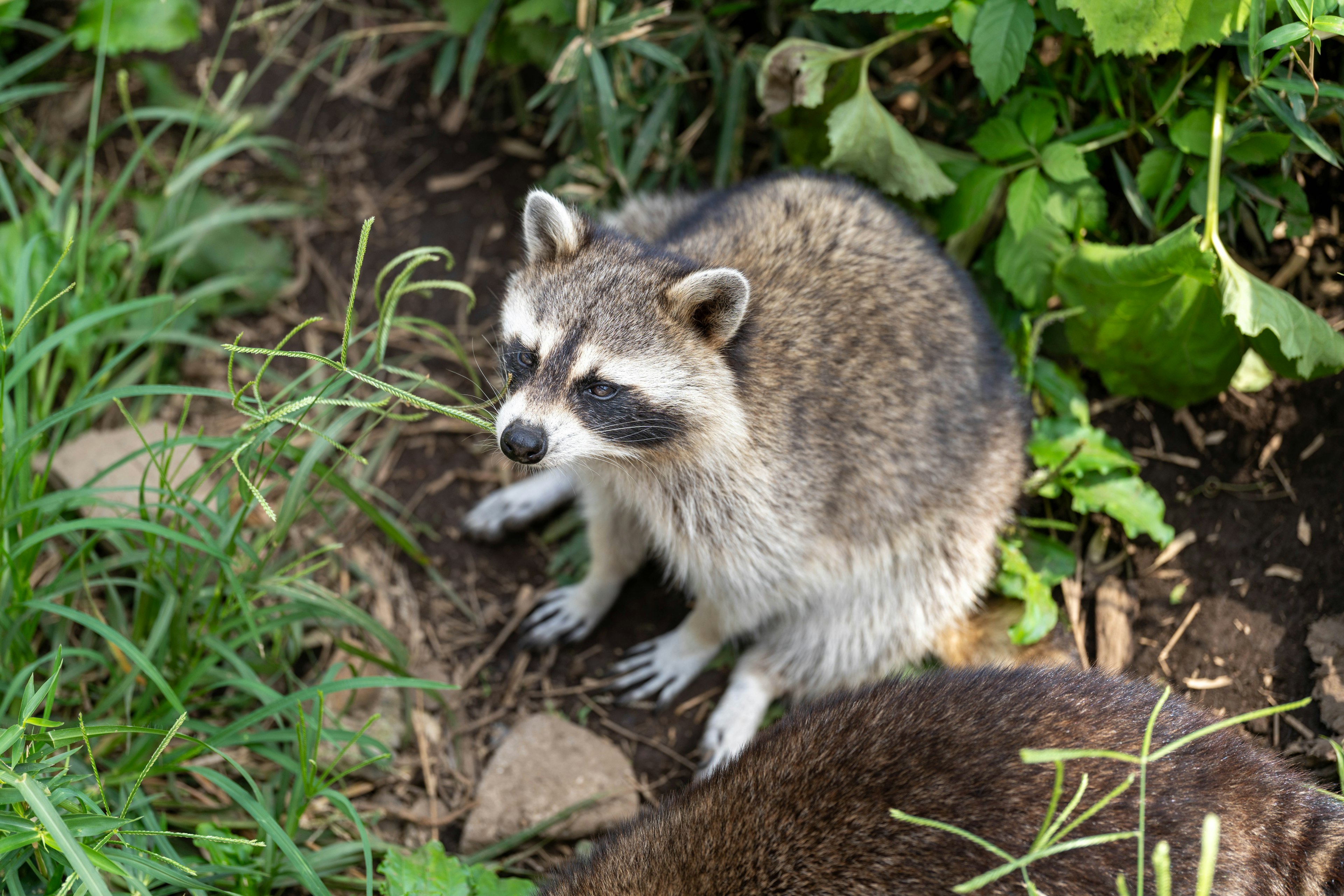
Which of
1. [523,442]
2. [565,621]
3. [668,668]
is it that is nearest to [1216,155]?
[523,442]

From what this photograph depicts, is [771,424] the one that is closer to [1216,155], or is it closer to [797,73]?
[797,73]

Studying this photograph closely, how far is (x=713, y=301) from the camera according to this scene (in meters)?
3.29

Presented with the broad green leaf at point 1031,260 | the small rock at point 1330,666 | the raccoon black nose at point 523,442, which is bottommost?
the small rock at point 1330,666

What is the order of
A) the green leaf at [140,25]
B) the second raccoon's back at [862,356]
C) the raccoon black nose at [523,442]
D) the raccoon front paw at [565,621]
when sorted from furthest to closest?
the green leaf at [140,25] < the raccoon front paw at [565,621] < the second raccoon's back at [862,356] < the raccoon black nose at [523,442]

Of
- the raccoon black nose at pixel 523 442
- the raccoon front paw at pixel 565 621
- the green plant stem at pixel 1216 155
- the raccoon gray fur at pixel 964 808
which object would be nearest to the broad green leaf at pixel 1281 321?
the green plant stem at pixel 1216 155

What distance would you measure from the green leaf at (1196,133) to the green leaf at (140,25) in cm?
440

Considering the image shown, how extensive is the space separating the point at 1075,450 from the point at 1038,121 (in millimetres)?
1305

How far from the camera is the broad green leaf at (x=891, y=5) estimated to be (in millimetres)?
3555

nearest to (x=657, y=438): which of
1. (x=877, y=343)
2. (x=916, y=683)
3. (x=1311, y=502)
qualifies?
(x=877, y=343)

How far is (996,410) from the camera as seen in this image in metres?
3.96

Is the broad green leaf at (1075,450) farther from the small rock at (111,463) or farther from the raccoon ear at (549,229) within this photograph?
the small rock at (111,463)

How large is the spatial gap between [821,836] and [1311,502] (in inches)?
102

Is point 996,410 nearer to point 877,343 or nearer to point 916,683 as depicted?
point 877,343

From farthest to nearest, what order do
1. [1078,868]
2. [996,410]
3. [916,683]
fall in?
[996,410] < [916,683] < [1078,868]
